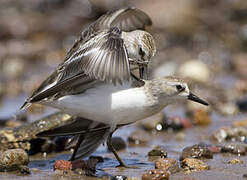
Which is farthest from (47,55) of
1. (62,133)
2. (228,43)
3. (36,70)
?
(62,133)

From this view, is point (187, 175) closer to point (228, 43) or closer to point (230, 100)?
point (230, 100)

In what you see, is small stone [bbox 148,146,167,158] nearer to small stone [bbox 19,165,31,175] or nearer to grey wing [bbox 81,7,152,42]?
small stone [bbox 19,165,31,175]

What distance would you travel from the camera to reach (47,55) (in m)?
12.8

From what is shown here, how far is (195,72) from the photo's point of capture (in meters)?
10.3

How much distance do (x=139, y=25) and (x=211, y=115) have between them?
1.89 m

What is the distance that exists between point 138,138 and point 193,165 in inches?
67.3

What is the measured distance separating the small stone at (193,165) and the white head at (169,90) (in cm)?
64

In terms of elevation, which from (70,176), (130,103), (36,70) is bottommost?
(36,70)

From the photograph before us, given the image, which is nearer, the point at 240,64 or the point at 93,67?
the point at 93,67

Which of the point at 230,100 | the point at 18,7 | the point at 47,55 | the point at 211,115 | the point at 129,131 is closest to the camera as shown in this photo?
the point at 129,131

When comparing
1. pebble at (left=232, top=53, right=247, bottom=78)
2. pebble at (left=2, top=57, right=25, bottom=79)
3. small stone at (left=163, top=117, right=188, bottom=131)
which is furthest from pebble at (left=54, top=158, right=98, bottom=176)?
pebble at (left=2, top=57, right=25, bottom=79)

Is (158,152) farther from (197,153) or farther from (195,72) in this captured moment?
(195,72)

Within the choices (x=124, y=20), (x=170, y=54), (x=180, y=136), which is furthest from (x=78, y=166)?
(x=170, y=54)

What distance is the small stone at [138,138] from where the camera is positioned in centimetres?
677
